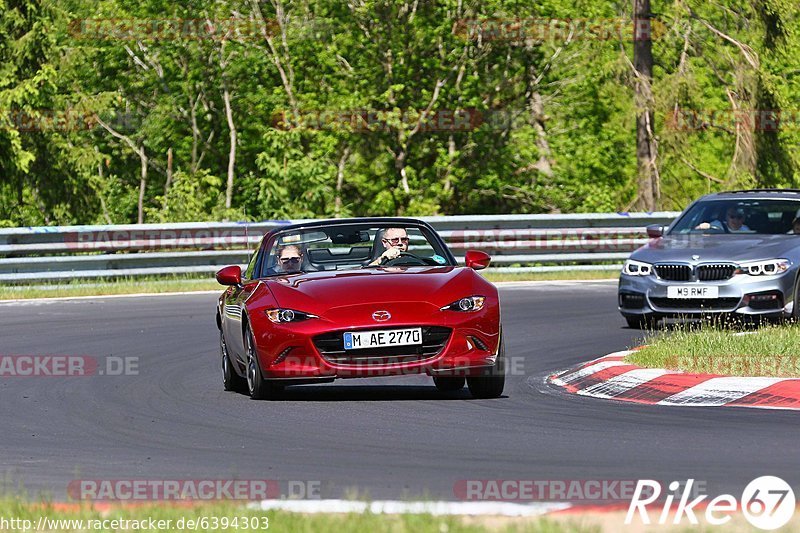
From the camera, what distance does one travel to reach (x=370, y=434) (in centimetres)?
990

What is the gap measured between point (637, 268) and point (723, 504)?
35.1 ft

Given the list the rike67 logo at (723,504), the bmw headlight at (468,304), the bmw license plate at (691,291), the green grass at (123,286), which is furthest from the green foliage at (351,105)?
the rike67 logo at (723,504)

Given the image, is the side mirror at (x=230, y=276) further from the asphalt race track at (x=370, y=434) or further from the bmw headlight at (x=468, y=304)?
the bmw headlight at (x=468, y=304)

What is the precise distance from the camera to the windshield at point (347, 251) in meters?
12.7

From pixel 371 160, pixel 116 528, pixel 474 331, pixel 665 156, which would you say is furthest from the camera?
pixel 371 160

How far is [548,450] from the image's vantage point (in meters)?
8.98

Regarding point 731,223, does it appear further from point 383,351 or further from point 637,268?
point 383,351

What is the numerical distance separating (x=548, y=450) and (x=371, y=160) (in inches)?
1192

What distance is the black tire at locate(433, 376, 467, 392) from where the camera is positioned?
12.6 metres

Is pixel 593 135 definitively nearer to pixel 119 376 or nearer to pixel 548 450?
pixel 119 376

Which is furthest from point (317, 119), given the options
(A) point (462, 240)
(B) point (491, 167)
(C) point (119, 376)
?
(C) point (119, 376)

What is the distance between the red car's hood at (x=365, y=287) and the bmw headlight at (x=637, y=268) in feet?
17.9

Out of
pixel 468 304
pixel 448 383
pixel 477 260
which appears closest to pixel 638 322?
pixel 477 260

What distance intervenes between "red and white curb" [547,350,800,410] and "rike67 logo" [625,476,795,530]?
3352mm
